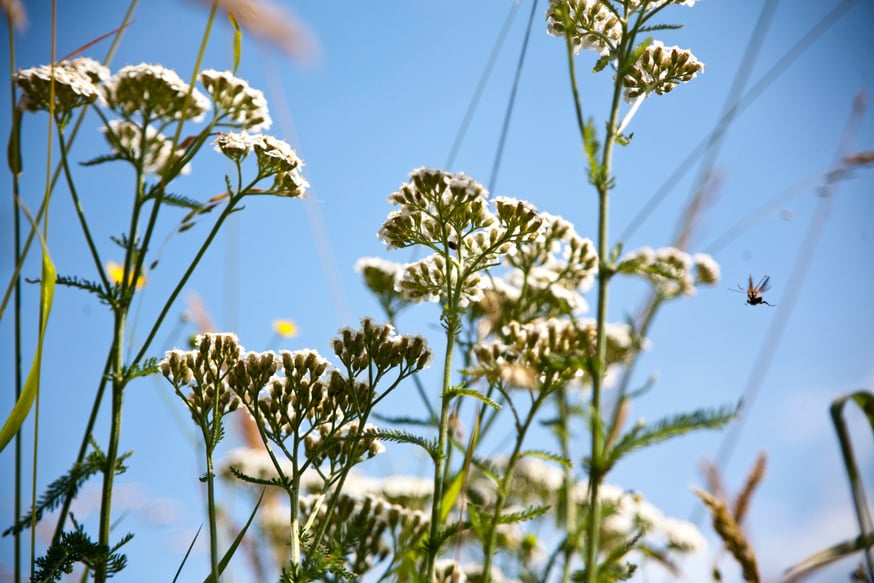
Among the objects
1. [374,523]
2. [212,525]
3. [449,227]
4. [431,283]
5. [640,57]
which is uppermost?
[640,57]

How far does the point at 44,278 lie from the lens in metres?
2.25

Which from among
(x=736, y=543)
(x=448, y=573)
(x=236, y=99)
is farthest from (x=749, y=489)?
(x=236, y=99)

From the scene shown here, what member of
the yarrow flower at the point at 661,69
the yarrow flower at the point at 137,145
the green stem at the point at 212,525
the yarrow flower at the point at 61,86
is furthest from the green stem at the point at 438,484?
the yarrow flower at the point at 61,86

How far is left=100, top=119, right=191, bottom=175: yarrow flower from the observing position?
3184 millimetres

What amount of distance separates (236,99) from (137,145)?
69cm

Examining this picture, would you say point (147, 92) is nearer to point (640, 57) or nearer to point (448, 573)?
point (640, 57)

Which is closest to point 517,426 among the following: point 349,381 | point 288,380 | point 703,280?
point 349,381

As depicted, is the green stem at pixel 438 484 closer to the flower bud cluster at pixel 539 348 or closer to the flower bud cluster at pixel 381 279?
the flower bud cluster at pixel 539 348

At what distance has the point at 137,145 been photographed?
369 cm

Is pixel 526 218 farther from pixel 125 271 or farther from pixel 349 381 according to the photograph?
pixel 125 271

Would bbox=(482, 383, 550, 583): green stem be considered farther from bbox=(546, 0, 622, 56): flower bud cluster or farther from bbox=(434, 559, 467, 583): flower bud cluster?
bbox=(546, 0, 622, 56): flower bud cluster

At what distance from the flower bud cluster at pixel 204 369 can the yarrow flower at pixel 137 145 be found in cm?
103

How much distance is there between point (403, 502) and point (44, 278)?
2113 millimetres

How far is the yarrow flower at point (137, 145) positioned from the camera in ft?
10.4
